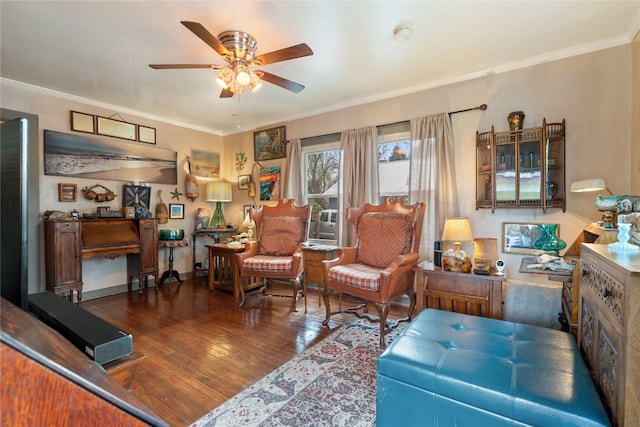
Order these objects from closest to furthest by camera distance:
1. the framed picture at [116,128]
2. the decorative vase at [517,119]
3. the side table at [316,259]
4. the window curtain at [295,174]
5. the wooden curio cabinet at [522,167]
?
the wooden curio cabinet at [522,167]
the decorative vase at [517,119]
the side table at [316,259]
the framed picture at [116,128]
the window curtain at [295,174]

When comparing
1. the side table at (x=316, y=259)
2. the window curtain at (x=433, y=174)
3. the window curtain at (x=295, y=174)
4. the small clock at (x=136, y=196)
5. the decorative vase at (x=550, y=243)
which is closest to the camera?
the decorative vase at (x=550, y=243)

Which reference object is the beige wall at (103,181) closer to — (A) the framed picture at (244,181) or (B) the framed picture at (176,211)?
(B) the framed picture at (176,211)

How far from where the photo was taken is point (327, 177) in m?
4.40

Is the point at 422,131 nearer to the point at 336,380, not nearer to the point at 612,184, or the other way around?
the point at 612,184

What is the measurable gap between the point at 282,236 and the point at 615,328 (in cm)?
319

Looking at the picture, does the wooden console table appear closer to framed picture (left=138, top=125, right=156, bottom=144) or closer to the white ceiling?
framed picture (left=138, top=125, right=156, bottom=144)

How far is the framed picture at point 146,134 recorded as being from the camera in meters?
4.42

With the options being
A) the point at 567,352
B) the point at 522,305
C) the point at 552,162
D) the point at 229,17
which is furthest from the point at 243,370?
the point at 552,162

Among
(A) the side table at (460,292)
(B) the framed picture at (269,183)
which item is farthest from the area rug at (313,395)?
(B) the framed picture at (269,183)

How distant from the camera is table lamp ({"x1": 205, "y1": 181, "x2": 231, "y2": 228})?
4988 millimetres

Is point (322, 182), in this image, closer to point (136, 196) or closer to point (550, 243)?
point (136, 196)

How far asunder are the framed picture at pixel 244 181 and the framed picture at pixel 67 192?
7.56 feet

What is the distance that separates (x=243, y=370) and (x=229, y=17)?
8.68ft

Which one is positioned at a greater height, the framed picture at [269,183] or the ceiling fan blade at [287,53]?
the ceiling fan blade at [287,53]
